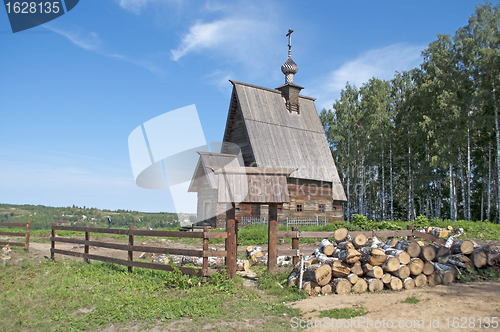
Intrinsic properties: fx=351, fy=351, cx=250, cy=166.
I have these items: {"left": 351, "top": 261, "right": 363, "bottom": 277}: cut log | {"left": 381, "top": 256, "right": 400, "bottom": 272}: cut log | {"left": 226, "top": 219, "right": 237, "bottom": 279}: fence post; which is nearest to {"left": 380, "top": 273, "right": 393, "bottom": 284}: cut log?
{"left": 381, "top": 256, "right": 400, "bottom": 272}: cut log

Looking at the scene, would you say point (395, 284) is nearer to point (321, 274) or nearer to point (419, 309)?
point (419, 309)

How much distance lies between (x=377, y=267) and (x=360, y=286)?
0.61 m

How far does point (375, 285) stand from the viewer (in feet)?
26.3

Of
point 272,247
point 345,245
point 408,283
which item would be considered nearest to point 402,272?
point 408,283

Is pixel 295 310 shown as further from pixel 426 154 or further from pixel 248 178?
pixel 426 154

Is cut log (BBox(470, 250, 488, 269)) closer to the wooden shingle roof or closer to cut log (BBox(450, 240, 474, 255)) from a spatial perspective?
cut log (BBox(450, 240, 474, 255))

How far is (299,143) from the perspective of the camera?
93.9ft

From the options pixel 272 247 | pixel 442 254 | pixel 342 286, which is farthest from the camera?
pixel 272 247

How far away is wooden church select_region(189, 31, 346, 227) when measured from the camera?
81.9 feet

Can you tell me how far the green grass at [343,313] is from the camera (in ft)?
20.8

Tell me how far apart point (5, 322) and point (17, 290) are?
191 cm

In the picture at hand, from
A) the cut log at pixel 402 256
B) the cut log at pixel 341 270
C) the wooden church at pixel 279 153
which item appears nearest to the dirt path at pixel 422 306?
the cut log at pixel 341 270

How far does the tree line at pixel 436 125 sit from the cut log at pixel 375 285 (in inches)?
846

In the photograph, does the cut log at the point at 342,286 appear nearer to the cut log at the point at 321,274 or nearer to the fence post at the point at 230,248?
the cut log at the point at 321,274
